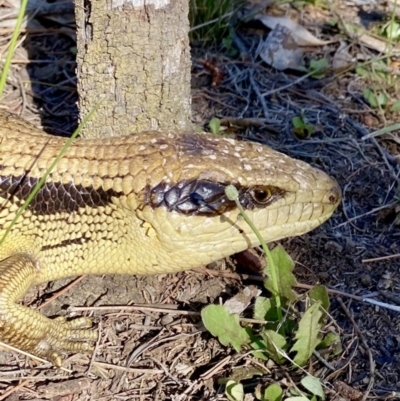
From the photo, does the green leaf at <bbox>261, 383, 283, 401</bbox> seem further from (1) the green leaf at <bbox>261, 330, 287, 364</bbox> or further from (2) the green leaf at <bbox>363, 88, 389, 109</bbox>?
(2) the green leaf at <bbox>363, 88, 389, 109</bbox>

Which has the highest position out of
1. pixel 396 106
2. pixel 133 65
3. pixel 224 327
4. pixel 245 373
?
pixel 133 65

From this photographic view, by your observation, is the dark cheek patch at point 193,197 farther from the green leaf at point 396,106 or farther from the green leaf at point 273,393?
the green leaf at point 396,106

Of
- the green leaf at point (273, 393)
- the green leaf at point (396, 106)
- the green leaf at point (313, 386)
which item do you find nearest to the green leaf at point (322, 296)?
the green leaf at point (313, 386)

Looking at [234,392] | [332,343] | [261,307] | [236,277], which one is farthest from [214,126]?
[234,392]

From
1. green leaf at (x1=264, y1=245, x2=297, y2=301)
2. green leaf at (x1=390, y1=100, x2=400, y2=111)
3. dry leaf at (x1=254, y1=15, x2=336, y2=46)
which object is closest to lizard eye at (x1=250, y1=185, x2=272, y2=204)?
green leaf at (x1=264, y1=245, x2=297, y2=301)

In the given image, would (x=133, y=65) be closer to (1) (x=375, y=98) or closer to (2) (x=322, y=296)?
(2) (x=322, y=296)

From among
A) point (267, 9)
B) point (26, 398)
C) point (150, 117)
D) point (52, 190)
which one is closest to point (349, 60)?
point (267, 9)

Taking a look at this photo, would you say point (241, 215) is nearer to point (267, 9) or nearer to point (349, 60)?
point (349, 60)
